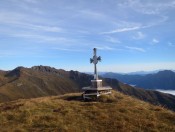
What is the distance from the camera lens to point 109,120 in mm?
22109

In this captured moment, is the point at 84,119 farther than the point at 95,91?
No

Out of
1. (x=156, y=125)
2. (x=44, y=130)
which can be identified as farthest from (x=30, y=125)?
(x=156, y=125)

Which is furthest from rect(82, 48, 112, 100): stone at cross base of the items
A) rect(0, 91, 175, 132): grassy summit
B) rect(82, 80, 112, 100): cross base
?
rect(0, 91, 175, 132): grassy summit

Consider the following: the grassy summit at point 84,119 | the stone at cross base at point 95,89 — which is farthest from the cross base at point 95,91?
the grassy summit at point 84,119

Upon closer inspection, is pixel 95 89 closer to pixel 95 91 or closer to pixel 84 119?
pixel 95 91

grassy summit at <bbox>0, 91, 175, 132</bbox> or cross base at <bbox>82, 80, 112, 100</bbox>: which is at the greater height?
cross base at <bbox>82, 80, 112, 100</bbox>

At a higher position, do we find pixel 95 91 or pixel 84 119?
pixel 95 91

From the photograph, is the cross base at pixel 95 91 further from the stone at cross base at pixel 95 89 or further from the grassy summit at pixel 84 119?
the grassy summit at pixel 84 119

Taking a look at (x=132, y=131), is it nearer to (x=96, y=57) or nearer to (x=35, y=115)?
(x=35, y=115)

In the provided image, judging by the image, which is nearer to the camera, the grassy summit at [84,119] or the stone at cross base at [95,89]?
Result: the grassy summit at [84,119]

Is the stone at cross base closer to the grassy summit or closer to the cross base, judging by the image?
the cross base

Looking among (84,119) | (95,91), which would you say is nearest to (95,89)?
(95,91)

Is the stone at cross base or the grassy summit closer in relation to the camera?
the grassy summit

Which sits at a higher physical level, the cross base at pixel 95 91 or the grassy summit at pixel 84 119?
the cross base at pixel 95 91
